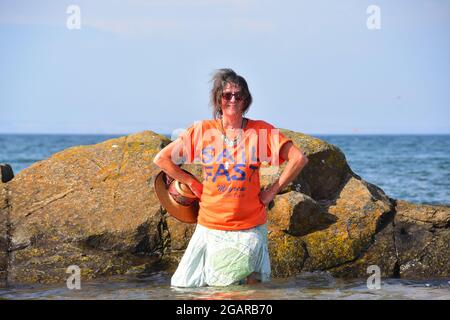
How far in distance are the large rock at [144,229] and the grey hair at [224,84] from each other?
9.37 ft

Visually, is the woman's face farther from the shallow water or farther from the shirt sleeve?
the shallow water

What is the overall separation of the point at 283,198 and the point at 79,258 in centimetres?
273

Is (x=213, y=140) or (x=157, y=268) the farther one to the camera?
(x=157, y=268)

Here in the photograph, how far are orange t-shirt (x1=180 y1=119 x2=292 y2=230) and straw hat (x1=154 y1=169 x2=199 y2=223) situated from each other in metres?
0.70

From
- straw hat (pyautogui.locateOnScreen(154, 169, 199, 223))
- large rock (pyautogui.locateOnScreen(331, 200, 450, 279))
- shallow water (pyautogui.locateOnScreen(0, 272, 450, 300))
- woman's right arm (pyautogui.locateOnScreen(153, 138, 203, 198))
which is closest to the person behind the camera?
woman's right arm (pyautogui.locateOnScreen(153, 138, 203, 198))

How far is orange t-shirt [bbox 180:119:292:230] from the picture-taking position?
6641 mm

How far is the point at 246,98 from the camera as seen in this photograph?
6793mm

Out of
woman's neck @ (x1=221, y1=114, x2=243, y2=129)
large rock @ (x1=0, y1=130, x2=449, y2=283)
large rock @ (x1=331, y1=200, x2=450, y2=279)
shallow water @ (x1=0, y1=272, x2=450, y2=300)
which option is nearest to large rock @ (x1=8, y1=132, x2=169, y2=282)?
large rock @ (x1=0, y1=130, x2=449, y2=283)

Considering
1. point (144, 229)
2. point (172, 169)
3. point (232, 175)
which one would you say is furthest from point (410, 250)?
point (172, 169)

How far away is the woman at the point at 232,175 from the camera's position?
665 cm

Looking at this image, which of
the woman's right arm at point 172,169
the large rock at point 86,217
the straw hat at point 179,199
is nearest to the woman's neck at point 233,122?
the woman's right arm at point 172,169

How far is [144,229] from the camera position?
940 centimetres

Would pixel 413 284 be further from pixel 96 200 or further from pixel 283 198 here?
pixel 96 200
